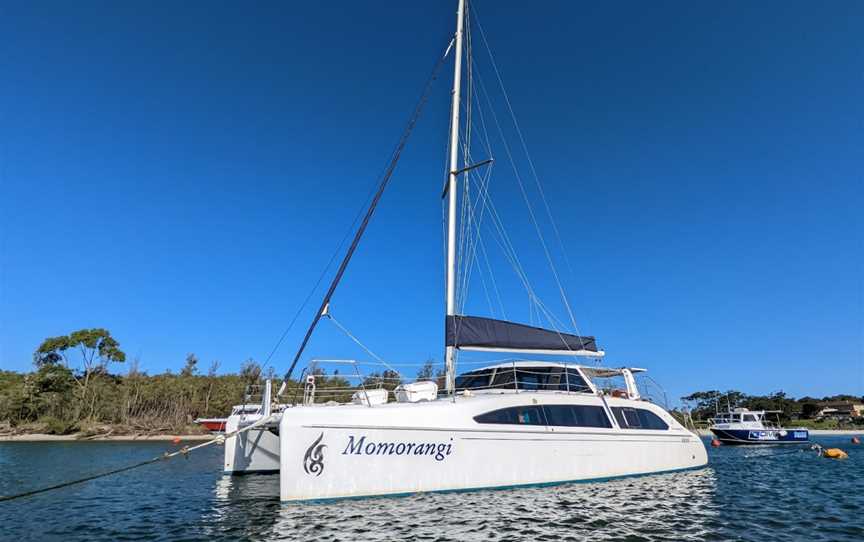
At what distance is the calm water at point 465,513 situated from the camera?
25.6 ft

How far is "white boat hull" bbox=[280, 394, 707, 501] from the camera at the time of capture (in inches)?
358

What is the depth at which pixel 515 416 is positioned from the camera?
10.9 metres

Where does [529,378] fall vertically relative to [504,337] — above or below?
below

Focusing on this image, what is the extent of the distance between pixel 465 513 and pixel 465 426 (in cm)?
181

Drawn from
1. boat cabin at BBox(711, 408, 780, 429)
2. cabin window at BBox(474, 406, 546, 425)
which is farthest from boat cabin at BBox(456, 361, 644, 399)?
boat cabin at BBox(711, 408, 780, 429)

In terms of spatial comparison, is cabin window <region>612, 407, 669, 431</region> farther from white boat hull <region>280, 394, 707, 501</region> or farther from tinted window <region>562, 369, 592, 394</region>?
white boat hull <region>280, 394, 707, 501</region>

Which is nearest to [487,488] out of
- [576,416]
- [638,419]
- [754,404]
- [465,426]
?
[465,426]

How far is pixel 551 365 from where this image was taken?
43.6 ft

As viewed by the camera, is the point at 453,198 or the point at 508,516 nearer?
the point at 508,516

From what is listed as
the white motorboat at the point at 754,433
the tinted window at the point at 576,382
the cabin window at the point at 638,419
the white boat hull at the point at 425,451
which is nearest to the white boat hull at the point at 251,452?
the white boat hull at the point at 425,451

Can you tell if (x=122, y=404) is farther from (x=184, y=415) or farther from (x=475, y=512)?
(x=475, y=512)

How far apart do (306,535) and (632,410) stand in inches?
374

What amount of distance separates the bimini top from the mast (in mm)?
345

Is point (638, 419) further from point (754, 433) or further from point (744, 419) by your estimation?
point (744, 419)
